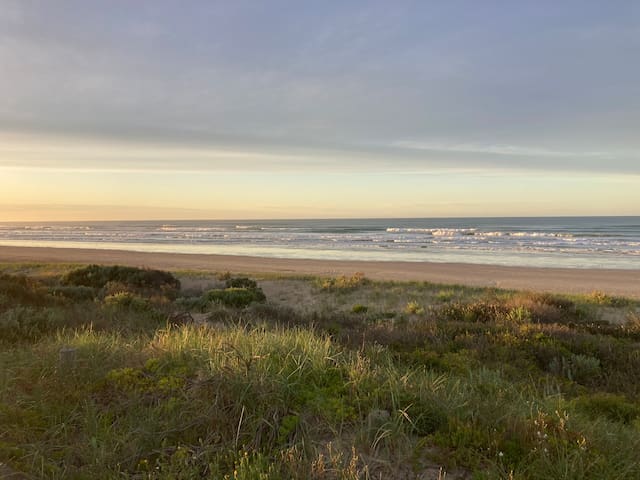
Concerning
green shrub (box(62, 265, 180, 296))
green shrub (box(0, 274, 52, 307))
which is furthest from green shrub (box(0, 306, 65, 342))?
green shrub (box(62, 265, 180, 296))

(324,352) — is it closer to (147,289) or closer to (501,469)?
(501,469)

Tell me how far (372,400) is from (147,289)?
12422 mm

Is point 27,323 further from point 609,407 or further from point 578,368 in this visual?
point 578,368

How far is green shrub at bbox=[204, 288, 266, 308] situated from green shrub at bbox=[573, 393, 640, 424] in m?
9.05

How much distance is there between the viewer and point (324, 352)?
4.82 m


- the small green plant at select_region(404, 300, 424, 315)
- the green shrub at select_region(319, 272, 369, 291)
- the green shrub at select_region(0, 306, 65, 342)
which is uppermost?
the green shrub at select_region(0, 306, 65, 342)

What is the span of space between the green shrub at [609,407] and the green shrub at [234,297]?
9051 mm

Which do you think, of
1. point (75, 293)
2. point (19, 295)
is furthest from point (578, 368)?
point (75, 293)

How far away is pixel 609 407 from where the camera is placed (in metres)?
5.01

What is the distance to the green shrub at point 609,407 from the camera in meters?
4.78

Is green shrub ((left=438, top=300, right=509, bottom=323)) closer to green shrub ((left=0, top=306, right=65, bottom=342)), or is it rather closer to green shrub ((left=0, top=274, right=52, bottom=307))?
green shrub ((left=0, top=306, right=65, bottom=342))

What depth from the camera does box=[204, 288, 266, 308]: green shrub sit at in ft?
42.3

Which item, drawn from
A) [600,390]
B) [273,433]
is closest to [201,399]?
[273,433]

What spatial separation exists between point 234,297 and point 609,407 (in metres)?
9.85
